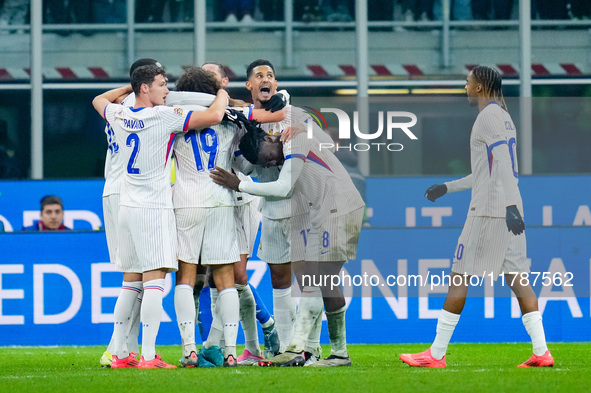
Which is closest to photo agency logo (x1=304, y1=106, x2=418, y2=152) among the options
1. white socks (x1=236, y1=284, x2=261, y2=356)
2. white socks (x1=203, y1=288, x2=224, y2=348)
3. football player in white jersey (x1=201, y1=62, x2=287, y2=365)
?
football player in white jersey (x1=201, y1=62, x2=287, y2=365)

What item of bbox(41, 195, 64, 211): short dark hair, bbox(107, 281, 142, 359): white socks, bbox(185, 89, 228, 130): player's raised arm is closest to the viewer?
bbox(185, 89, 228, 130): player's raised arm

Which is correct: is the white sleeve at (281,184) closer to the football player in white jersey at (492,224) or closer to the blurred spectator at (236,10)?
the football player in white jersey at (492,224)

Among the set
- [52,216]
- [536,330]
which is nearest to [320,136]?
[536,330]

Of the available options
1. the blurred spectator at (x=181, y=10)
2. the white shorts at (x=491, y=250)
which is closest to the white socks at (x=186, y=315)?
the white shorts at (x=491, y=250)

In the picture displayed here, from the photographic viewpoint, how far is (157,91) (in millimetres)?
7117

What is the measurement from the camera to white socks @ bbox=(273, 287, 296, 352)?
7512mm

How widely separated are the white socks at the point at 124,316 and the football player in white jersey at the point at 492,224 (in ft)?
6.14

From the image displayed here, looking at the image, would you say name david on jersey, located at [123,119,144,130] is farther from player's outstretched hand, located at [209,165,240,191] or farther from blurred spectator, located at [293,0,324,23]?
blurred spectator, located at [293,0,324,23]

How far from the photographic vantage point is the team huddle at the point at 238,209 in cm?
686

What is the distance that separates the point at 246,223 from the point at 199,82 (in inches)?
38.2

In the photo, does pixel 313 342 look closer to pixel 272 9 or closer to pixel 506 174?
pixel 506 174

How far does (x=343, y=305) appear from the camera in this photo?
Answer: 7148 millimetres

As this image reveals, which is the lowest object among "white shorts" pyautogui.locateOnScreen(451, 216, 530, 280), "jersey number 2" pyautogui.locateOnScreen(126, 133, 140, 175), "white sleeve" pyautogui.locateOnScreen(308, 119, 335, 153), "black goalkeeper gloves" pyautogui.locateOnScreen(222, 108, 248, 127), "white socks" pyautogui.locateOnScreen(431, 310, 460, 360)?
"white socks" pyautogui.locateOnScreen(431, 310, 460, 360)

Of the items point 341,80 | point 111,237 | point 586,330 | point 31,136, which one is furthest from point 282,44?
point 111,237
